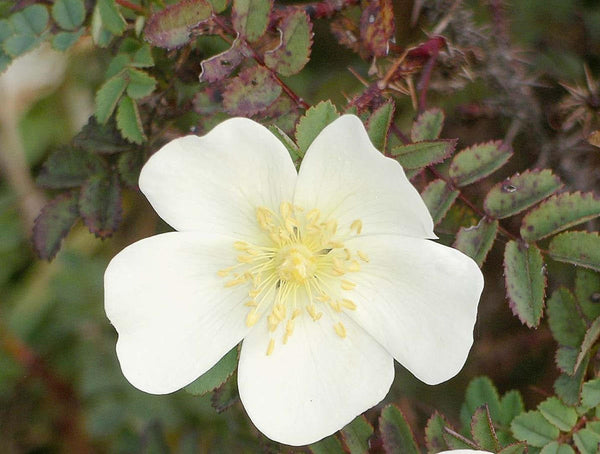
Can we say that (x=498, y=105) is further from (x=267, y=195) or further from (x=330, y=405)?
(x=330, y=405)

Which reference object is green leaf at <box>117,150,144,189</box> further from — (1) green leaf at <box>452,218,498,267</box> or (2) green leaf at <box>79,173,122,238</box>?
(1) green leaf at <box>452,218,498,267</box>

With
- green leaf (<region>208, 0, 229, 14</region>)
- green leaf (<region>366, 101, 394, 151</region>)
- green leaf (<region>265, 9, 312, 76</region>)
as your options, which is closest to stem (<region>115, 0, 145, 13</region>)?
green leaf (<region>208, 0, 229, 14</region>)

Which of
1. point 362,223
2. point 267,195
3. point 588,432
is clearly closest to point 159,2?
point 267,195

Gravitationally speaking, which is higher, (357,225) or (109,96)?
(109,96)

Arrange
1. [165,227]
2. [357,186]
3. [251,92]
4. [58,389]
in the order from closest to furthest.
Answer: [357,186] < [251,92] < [165,227] < [58,389]

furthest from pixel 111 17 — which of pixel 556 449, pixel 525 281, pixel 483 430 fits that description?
pixel 556 449

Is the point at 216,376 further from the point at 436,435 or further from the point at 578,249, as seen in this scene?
the point at 578,249

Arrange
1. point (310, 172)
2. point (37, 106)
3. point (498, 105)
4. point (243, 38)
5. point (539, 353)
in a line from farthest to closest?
1. point (37, 106)
2. point (539, 353)
3. point (498, 105)
4. point (243, 38)
5. point (310, 172)
